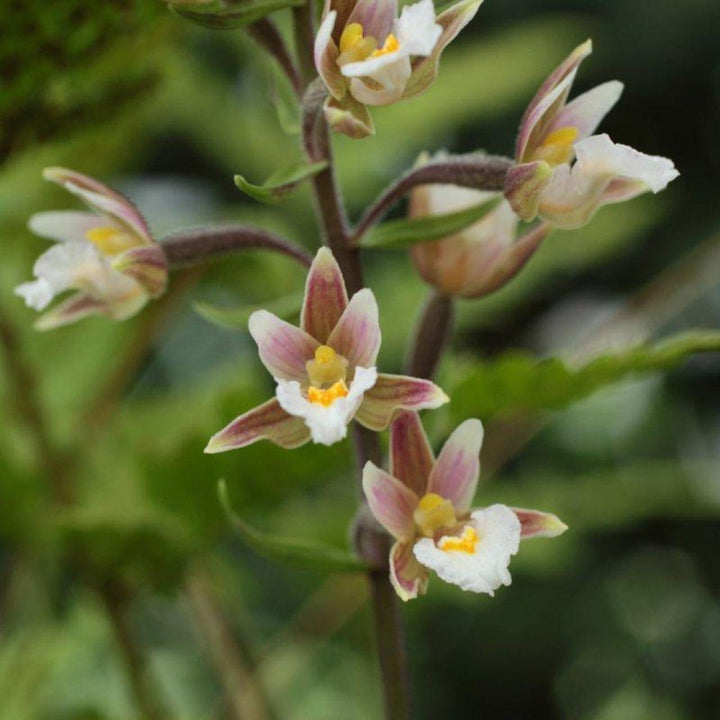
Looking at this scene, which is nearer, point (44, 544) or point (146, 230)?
point (146, 230)

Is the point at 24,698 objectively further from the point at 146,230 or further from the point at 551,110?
the point at 551,110

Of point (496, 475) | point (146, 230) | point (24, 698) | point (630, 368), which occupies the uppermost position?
point (146, 230)

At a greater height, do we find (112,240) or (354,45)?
(354,45)

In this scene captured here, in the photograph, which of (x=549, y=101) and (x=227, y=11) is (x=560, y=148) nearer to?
(x=549, y=101)

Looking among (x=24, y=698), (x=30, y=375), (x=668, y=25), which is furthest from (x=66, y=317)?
(x=668, y=25)

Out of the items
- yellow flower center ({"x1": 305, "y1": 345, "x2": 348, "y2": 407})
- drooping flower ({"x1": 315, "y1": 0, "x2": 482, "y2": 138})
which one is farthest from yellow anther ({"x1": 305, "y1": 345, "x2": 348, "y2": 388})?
drooping flower ({"x1": 315, "y1": 0, "x2": 482, "y2": 138})

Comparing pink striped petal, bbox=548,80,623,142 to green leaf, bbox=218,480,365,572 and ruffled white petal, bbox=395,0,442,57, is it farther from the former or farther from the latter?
green leaf, bbox=218,480,365,572

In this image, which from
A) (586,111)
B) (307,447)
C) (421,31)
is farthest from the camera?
(307,447)

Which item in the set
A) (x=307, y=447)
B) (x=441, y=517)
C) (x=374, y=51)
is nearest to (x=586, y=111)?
(x=374, y=51)
